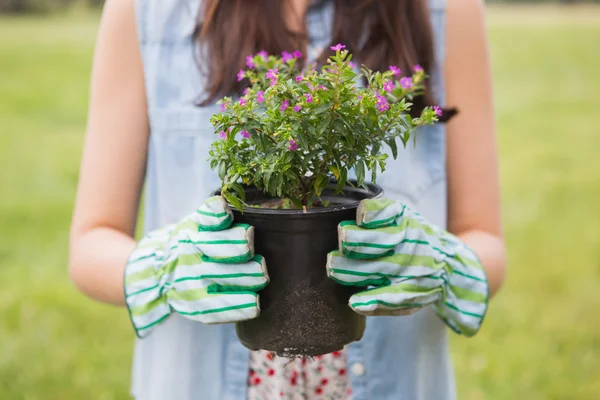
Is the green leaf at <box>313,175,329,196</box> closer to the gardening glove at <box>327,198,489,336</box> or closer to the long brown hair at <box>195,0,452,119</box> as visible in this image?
the gardening glove at <box>327,198,489,336</box>

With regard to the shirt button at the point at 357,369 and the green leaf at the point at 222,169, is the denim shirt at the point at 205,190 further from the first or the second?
the green leaf at the point at 222,169

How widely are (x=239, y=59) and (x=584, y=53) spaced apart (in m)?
13.4

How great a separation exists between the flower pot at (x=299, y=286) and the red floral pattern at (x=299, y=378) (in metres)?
0.40

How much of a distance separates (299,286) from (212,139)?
59cm

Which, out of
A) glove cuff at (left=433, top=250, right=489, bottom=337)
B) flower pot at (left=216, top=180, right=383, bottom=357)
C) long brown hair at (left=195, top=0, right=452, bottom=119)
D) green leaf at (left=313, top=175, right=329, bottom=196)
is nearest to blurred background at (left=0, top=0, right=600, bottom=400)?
glove cuff at (left=433, top=250, right=489, bottom=337)

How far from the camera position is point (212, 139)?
1779 mm

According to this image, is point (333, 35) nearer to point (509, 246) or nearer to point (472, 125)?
point (472, 125)

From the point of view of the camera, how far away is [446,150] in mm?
1846

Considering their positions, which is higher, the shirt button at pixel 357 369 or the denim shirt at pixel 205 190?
the denim shirt at pixel 205 190

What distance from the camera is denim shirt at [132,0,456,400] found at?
1.77 meters

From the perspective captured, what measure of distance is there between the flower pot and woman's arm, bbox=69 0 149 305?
0.51 meters

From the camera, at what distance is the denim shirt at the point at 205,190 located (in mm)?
1771

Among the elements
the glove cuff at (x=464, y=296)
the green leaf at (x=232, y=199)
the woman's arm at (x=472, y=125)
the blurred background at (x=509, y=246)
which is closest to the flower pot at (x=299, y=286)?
the green leaf at (x=232, y=199)

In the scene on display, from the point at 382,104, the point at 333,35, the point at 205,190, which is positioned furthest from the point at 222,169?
the point at 333,35
